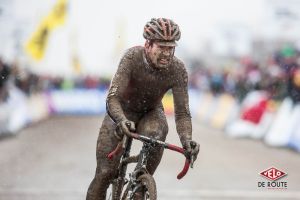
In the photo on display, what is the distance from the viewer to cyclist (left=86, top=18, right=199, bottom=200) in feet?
19.6

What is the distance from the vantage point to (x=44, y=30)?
80.3ft

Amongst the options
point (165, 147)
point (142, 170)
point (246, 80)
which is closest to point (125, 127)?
point (165, 147)

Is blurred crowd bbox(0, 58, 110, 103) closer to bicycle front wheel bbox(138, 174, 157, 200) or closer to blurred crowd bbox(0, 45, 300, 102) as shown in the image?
blurred crowd bbox(0, 45, 300, 102)

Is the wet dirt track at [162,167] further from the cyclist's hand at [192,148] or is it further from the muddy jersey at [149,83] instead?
the cyclist's hand at [192,148]

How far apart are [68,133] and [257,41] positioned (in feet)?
36.8

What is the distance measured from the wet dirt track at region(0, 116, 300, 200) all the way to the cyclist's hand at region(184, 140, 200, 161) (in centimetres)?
357

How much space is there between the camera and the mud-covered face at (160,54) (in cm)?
598

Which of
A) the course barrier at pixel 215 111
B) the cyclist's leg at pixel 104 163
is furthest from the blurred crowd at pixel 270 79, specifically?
the cyclist's leg at pixel 104 163

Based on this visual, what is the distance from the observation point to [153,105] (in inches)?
258

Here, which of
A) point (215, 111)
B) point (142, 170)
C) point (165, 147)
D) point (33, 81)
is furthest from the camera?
point (33, 81)

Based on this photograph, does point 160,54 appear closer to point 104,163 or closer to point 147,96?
point 147,96

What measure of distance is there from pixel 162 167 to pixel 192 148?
716cm

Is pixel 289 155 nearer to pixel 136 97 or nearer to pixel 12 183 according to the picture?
pixel 12 183

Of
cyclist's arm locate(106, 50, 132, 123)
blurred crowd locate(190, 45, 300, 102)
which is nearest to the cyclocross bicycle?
cyclist's arm locate(106, 50, 132, 123)
